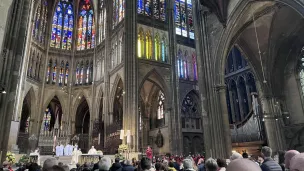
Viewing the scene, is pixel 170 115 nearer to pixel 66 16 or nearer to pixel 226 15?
pixel 226 15

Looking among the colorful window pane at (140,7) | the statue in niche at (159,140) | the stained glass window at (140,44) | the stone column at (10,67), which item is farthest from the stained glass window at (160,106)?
the stone column at (10,67)

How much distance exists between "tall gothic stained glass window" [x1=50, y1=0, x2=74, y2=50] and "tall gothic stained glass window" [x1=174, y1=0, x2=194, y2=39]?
15.9 meters

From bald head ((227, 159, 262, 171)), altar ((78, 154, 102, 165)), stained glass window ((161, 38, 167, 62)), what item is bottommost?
altar ((78, 154, 102, 165))

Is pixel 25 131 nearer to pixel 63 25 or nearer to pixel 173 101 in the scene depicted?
pixel 63 25

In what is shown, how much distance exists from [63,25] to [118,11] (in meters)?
11.7

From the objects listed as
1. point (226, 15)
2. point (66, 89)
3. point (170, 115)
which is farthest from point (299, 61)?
point (66, 89)

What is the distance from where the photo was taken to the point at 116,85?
25.7m

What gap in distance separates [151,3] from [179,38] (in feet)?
17.8

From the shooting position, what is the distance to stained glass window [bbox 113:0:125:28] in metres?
26.5

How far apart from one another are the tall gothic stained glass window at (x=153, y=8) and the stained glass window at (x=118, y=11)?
74.8 inches

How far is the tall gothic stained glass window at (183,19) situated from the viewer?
30.0 m

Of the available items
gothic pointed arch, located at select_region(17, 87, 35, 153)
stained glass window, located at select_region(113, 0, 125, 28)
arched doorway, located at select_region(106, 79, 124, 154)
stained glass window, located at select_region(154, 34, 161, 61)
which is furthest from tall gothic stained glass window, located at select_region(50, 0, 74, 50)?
stained glass window, located at select_region(154, 34, 161, 61)

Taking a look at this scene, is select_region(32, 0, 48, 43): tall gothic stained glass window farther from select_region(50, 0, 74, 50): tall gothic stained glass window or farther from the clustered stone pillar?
the clustered stone pillar

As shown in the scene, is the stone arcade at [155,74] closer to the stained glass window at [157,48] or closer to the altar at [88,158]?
the stained glass window at [157,48]
